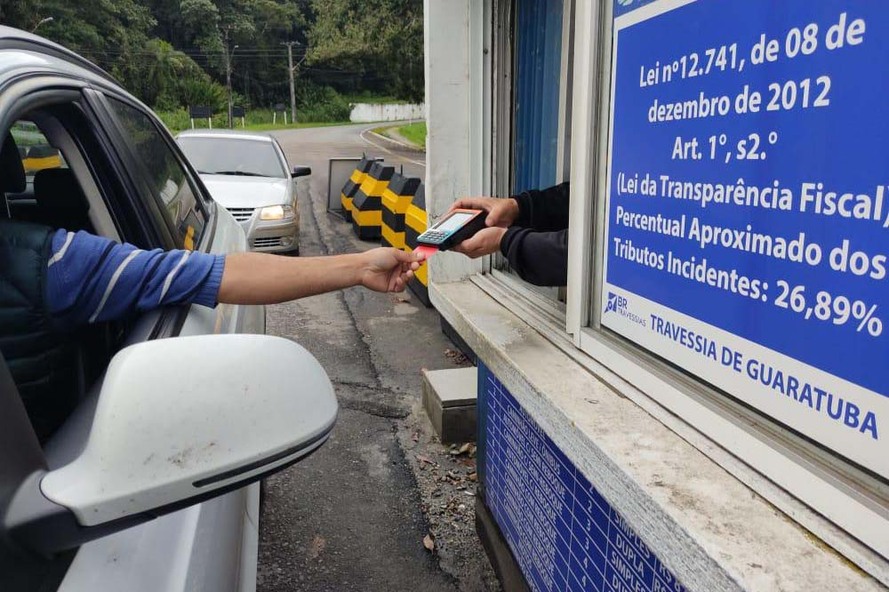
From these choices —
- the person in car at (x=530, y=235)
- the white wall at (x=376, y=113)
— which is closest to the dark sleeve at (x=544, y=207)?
the person in car at (x=530, y=235)

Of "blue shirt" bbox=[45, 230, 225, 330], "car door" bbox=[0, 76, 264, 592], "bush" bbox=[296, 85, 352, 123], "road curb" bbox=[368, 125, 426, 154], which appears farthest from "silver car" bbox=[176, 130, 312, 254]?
"bush" bbox=[296, 85, 352, 123]

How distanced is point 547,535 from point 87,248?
65.6 inches

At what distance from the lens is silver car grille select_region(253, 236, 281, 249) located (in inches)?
320

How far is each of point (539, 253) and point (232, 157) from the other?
8.01m

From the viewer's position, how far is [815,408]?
1.12m

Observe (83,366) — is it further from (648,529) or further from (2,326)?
(648,529)

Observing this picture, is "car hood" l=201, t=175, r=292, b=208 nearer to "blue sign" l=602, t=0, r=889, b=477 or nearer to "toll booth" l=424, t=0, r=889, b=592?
"toll booth" l=424, t=0, r=889, b=592

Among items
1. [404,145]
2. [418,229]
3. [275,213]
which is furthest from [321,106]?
[418,229]

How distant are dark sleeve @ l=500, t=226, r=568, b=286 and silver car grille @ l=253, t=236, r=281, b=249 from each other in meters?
6.43

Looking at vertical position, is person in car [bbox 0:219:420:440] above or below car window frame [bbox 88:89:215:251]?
below

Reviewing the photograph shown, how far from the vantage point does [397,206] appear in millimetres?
8117

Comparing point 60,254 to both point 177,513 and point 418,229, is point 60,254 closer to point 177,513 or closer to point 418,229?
point 177,513

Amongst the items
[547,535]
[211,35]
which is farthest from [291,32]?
[547,535]

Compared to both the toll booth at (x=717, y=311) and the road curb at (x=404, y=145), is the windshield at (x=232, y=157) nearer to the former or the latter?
the toll booth at (x=717, y=311)
